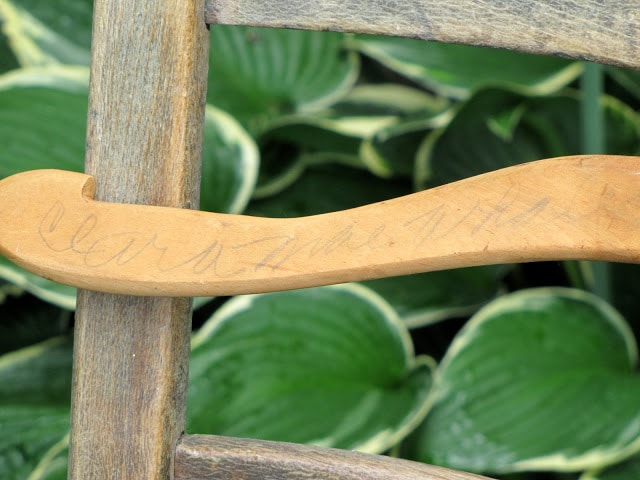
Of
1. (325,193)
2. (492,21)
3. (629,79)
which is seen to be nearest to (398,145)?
(325,193)

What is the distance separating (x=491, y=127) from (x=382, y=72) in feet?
0.61

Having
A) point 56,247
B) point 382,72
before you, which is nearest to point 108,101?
point 56,247

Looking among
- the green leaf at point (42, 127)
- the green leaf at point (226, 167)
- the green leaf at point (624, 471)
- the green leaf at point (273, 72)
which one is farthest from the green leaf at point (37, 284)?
the green leaf at point (624, 471)

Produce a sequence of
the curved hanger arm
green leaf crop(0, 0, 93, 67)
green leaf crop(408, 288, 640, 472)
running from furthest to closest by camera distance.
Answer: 1. green leaf crop(0, 0, 93, 67)
2. green leaf crop(408, 288, 640, 472)
3. the curved hanger arm

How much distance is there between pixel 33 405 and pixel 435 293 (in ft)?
0.99

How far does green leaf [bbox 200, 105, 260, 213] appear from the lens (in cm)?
49

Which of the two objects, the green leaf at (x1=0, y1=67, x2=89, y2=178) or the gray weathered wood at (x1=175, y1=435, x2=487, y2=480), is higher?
the green leaf at (x1=0, y1=67, x2=89, y2=178)

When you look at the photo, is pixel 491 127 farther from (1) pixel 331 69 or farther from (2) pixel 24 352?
(2) pixel 24 352

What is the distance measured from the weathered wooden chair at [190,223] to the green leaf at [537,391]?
0.64ft

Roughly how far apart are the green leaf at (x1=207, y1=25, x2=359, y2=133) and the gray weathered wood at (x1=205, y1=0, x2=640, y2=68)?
1.13ft

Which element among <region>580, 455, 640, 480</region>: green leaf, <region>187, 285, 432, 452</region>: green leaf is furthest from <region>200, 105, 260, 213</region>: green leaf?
<region>580, 455, 640, 480</region>: green leaf

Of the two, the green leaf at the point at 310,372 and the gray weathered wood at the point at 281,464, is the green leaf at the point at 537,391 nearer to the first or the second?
the green leaf at the point at 310,372

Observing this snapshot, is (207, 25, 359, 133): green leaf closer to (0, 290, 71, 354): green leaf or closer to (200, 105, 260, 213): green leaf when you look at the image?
(200, 105, 260, 213): green leaf

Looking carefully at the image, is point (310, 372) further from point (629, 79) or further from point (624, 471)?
point (629, 79)
